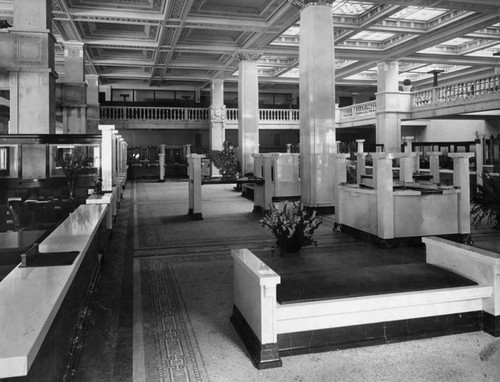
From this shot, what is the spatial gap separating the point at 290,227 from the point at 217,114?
17.9 m

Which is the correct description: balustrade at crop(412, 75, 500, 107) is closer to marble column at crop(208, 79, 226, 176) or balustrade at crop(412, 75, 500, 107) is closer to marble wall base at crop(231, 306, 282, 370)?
marble column at crop(208, 79, 226, 176)

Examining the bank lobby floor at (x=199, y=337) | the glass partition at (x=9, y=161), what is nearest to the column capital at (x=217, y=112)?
the glass partition at (x=9, y=161)

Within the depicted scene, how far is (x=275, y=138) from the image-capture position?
28.3 metres

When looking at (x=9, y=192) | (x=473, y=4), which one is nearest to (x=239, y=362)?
(x=9, y=192)

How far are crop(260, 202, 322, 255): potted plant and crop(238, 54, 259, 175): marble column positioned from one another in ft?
35.7

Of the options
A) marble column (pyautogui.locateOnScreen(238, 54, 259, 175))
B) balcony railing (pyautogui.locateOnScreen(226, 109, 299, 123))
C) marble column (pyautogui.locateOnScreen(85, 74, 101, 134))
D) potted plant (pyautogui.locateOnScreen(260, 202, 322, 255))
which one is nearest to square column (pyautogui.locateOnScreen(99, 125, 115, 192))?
potted plant (pyautogui.locateOnScreen(260, 202, 322, 255))

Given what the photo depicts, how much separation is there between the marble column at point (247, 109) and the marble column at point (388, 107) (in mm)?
5209

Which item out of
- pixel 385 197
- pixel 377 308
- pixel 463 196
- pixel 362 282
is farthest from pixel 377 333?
pixel 463 196

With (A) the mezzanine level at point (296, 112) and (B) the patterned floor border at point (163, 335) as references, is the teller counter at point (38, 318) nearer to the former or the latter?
(B) the patterned floor border at point (163, 335)

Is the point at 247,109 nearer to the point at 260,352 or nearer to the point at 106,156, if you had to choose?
the point at 106,156

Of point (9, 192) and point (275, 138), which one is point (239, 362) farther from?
point (275, 138)

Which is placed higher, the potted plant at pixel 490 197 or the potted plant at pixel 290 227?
the potted plant at pixel 490 197

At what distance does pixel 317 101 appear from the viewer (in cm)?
980

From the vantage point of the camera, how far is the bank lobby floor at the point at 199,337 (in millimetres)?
2660
